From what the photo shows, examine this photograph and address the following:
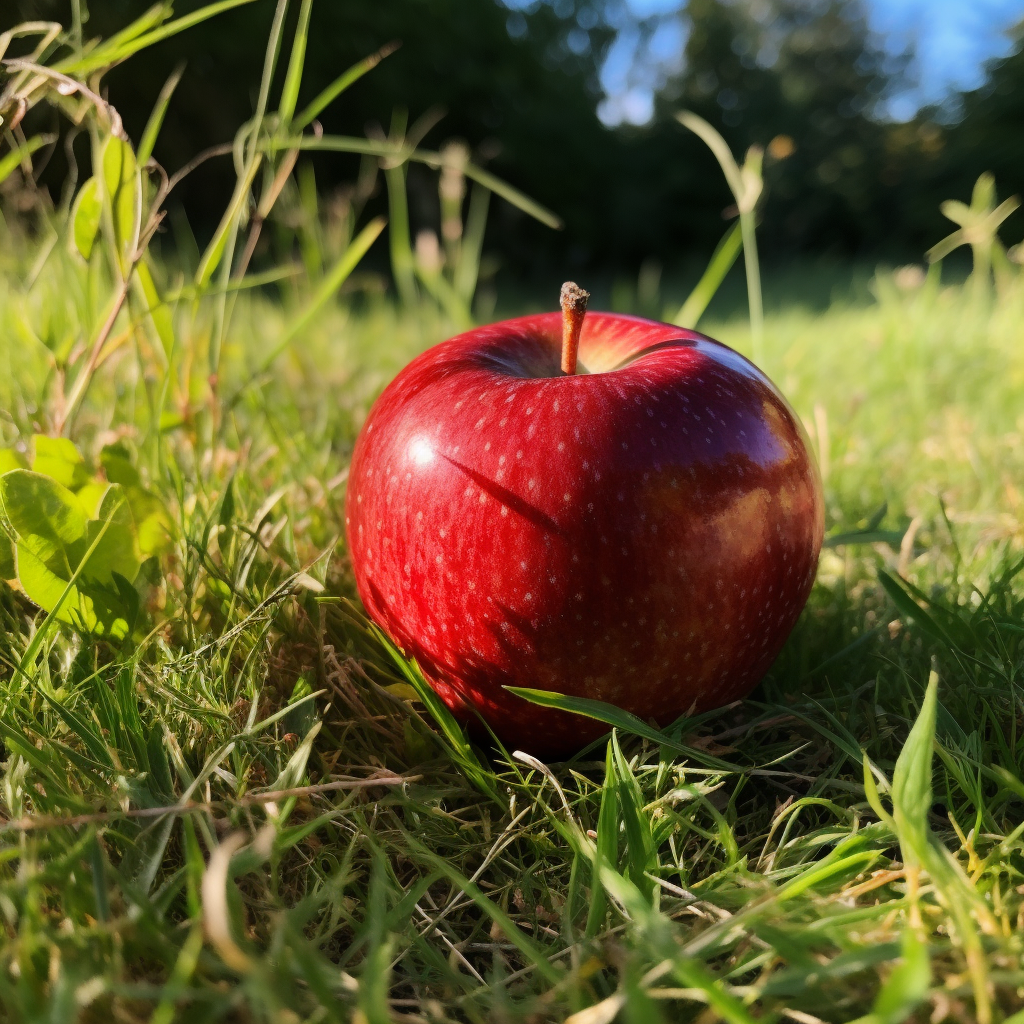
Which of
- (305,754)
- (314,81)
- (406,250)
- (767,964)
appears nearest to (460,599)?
(305,754)

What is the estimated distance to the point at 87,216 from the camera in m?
1.14

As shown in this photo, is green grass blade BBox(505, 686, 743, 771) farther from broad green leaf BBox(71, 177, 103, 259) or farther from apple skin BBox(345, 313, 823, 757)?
broad green leaf BBox(71, 177, 103, 259)

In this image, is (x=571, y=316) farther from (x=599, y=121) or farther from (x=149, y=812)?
(x=599, y=121)

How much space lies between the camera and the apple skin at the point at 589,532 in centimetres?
92

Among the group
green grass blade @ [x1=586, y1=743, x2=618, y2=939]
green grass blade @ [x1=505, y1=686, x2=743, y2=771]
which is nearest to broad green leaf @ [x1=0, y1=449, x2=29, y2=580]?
green grass blade @ [x1=505, y1=686, x2=743, y2=771]

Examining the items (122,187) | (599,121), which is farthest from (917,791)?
(599,121)

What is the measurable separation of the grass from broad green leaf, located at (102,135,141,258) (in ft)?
0.10

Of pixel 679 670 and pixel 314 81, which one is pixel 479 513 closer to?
pixel 679 670

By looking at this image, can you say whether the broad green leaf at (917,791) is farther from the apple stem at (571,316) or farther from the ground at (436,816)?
the apple stem at (571,316)

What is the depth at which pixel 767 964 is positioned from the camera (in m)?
0.71

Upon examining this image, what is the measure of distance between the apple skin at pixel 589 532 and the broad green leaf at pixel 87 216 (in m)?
0.52

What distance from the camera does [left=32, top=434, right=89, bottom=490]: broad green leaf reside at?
114 cm

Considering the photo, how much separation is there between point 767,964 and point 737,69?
17798 millimetres

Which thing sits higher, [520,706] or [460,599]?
[460,599]
